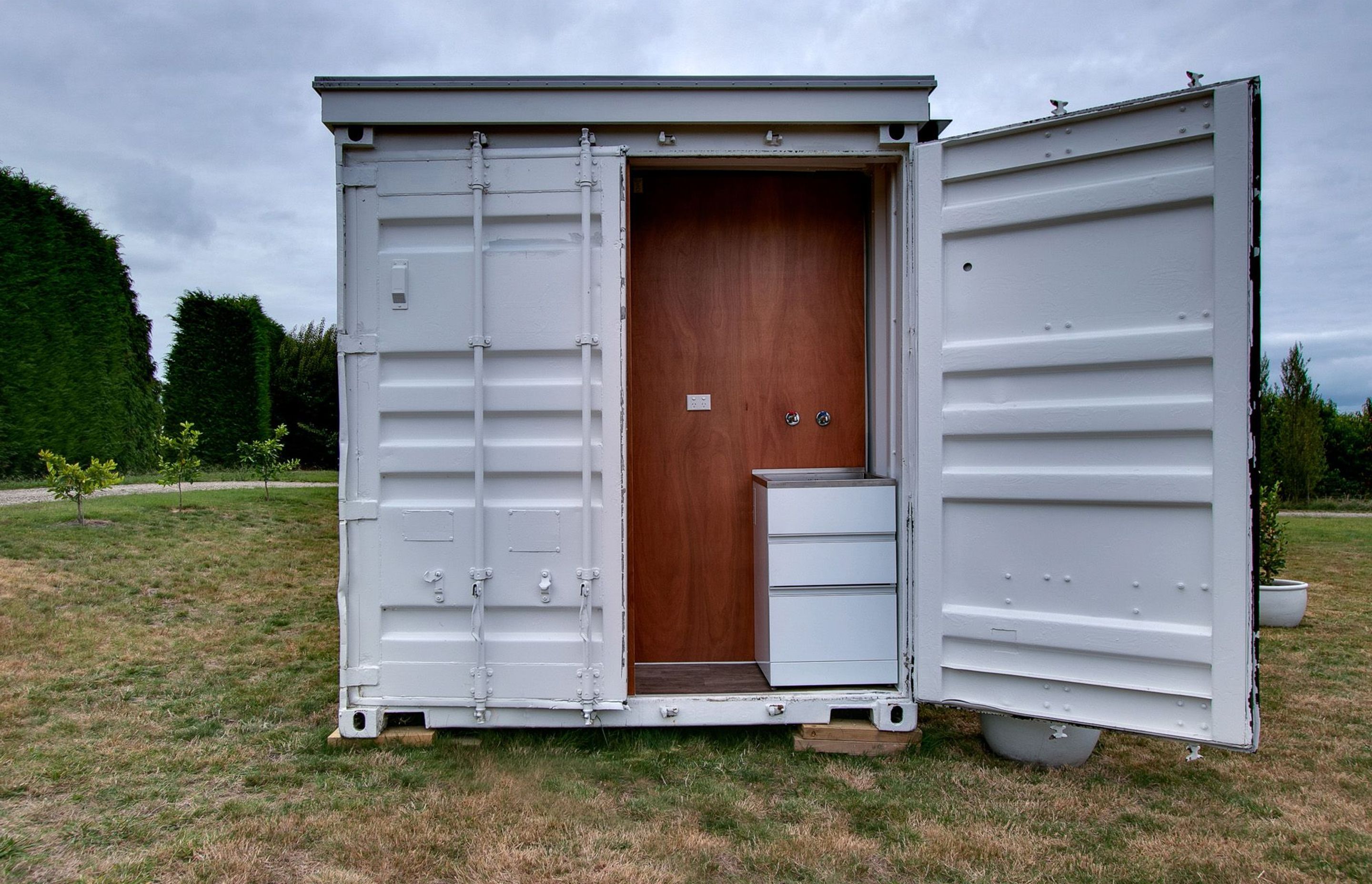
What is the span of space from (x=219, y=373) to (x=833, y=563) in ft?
38.5

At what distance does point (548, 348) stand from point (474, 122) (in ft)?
3.06

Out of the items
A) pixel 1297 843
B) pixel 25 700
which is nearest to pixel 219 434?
pixel 25 700

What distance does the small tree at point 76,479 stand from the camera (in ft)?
21.7

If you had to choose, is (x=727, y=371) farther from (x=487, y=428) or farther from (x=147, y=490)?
(x=147, y=490)

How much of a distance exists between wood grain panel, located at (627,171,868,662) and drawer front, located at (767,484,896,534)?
587mm

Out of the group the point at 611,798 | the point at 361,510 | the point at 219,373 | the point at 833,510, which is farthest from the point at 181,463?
the point at 833,510

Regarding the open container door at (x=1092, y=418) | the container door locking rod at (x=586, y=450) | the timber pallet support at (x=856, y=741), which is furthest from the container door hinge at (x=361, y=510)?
the open container door at (x=1092, y=418)

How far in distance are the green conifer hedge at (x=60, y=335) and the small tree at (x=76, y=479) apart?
114 inches

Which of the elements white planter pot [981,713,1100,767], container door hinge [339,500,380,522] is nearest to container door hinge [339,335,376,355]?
container door hinge [339,500,380,522]

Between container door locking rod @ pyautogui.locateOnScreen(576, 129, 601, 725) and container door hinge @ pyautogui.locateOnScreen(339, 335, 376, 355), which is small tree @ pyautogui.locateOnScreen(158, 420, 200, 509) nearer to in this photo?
container door hinge @ pyautogui.locateOnScreen(339, 335, 376, 355)

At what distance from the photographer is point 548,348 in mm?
2928

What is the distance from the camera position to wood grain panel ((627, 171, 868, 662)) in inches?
150

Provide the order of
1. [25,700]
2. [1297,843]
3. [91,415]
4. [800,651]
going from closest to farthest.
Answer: [1297,843]
[800,651]
[25,700]
[91,415]

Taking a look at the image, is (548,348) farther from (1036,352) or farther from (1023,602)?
(1023,602)
